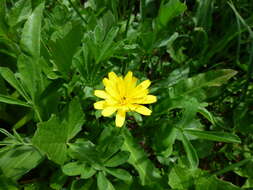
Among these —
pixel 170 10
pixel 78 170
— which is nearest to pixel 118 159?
pixel 78 170

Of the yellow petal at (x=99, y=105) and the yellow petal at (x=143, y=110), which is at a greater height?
the yellow petal at (x=99, y=105)

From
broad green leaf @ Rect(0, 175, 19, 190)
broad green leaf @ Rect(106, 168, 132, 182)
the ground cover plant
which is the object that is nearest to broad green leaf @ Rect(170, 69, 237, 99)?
the ground cover plant

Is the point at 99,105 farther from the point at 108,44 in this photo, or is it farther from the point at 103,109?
the point at 108,44

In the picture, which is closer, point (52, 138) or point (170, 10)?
point (52, 138)

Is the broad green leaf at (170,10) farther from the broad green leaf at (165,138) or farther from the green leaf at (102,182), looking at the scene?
the green leaf at (102,182)

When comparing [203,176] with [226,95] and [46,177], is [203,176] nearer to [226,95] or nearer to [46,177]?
[226,95]

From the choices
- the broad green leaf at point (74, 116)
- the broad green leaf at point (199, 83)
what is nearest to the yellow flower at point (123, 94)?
the broad green leaf at point (74, 116)

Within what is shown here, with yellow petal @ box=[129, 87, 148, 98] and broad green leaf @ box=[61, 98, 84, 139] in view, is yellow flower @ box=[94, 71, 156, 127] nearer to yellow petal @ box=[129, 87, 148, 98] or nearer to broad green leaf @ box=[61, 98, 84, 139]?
yellow petal @ box=[129, 87, 148, 98]
